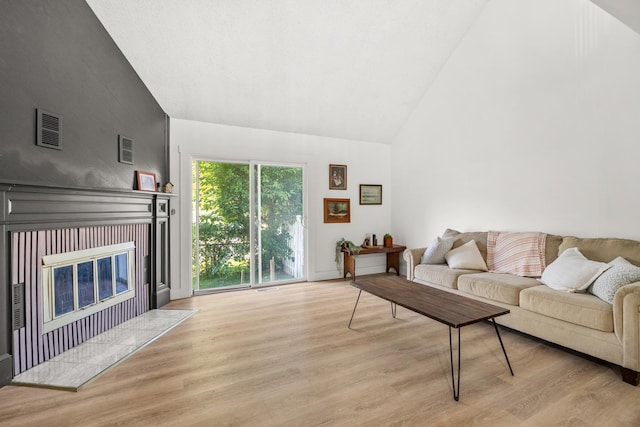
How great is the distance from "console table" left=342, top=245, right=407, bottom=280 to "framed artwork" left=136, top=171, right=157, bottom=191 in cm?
293

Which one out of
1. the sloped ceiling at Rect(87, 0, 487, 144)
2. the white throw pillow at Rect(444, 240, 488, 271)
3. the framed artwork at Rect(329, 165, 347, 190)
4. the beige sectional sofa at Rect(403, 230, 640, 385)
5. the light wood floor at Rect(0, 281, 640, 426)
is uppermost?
the sloped ceiling at Rect(87, 0, 487, 144)

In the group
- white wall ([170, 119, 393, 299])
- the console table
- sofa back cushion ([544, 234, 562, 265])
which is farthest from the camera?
the console table

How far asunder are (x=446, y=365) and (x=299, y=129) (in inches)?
148

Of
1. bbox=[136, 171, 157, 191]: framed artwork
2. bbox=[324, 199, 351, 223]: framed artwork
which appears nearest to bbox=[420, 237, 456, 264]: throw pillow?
bbox=[324, 199, 351, 223]: framed artwork

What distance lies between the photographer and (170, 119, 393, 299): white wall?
4125 millimetres

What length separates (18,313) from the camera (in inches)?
86.0

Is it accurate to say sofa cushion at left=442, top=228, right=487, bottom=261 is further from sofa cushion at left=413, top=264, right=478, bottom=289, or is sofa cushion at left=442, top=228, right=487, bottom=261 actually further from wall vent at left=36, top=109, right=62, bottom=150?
wall vent at left=36, top=109, right=62, bottom=150

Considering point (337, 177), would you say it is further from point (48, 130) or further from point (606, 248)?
point (48, 130)

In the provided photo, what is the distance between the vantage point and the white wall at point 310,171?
412 centimetres

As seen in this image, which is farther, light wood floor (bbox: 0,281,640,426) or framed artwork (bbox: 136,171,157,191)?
framed artwork (bbox: 136,171,157,191)

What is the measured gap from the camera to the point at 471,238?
393 centimetres

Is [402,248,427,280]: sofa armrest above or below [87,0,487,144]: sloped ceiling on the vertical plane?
below

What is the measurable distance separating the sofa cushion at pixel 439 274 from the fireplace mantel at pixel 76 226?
323 centimetres

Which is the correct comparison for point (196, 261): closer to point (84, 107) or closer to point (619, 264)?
point (84, 107)
